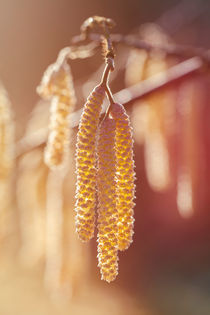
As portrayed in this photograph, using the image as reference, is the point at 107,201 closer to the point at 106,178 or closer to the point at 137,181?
the point at 106,178

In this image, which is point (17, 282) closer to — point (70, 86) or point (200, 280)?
point (200, 280)

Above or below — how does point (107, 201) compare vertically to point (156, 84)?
below

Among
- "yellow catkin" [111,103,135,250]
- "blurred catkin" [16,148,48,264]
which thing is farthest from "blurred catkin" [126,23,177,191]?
"yellow catkin" [111,103,135,250]

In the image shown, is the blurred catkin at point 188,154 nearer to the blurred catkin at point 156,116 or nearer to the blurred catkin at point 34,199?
the blurred catkin at point 156,116

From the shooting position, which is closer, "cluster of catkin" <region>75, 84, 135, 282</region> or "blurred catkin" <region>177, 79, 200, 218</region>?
"cluster of catkin" <region>75, 84, 135, 282</region>

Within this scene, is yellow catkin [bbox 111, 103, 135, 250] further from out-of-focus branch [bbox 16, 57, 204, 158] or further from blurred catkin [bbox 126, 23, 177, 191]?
blurred catkin [bbox 126, 23, 177, 191]

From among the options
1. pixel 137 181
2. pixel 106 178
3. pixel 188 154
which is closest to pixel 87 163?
pixel 106 178

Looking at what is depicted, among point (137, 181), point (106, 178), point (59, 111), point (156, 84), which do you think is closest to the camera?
point (106, 178)
